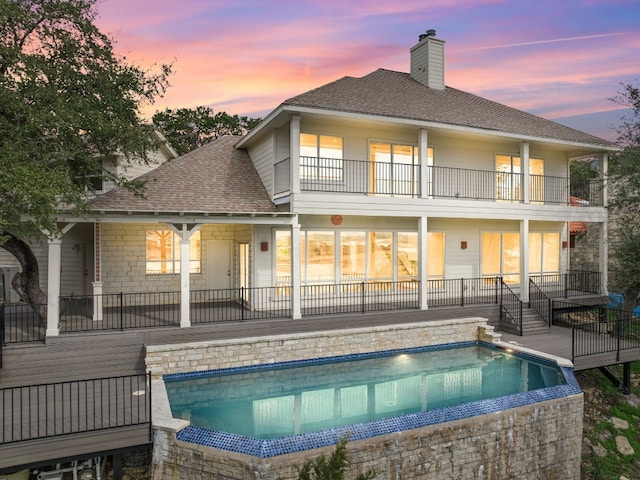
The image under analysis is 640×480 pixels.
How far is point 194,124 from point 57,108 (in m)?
33.4

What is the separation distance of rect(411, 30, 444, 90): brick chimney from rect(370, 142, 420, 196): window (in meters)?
5.15

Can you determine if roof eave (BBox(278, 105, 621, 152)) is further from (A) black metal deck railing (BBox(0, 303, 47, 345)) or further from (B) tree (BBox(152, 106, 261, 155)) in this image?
(B) tree (BBox(152, 106, 261, 155))

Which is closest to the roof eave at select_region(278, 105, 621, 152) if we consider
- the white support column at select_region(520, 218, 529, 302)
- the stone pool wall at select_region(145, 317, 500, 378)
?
the white support column at select_region(520, 218, 529, 302)

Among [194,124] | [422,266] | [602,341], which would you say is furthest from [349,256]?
[194,124]

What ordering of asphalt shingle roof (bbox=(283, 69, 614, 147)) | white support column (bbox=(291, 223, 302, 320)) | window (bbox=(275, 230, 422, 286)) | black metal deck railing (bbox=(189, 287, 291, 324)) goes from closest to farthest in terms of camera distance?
1. white support column (bbox=(291, 223, 302, 320))
2. black metal deck railing (bbox=(189, 287, 291, 324))
3. asphalt shingle roof (bbox=(283, 69, 614, 147))
4. window (bbox=(275, 230, 422, 286))

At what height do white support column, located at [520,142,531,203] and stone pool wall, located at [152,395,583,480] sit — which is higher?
white support column, located at [520,142,531,203]

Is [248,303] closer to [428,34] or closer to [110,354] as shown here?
[110,354]

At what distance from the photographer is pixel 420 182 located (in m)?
15.3

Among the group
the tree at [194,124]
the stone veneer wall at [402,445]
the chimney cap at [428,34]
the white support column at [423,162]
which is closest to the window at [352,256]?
the white support column at [423,162]

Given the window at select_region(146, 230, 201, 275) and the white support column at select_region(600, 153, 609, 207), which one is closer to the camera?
the window at select_region(146, 230, 201, 275)

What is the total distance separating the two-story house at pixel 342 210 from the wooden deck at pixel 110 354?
0.92 m

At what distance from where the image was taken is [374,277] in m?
16.6

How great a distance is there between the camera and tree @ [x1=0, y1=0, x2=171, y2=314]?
31.1 ft

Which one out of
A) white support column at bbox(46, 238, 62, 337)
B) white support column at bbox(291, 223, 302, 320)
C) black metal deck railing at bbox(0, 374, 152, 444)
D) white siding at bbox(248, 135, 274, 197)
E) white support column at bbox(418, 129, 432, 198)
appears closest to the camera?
black metal deck railing at bbox(0, 374, 152, 444)
